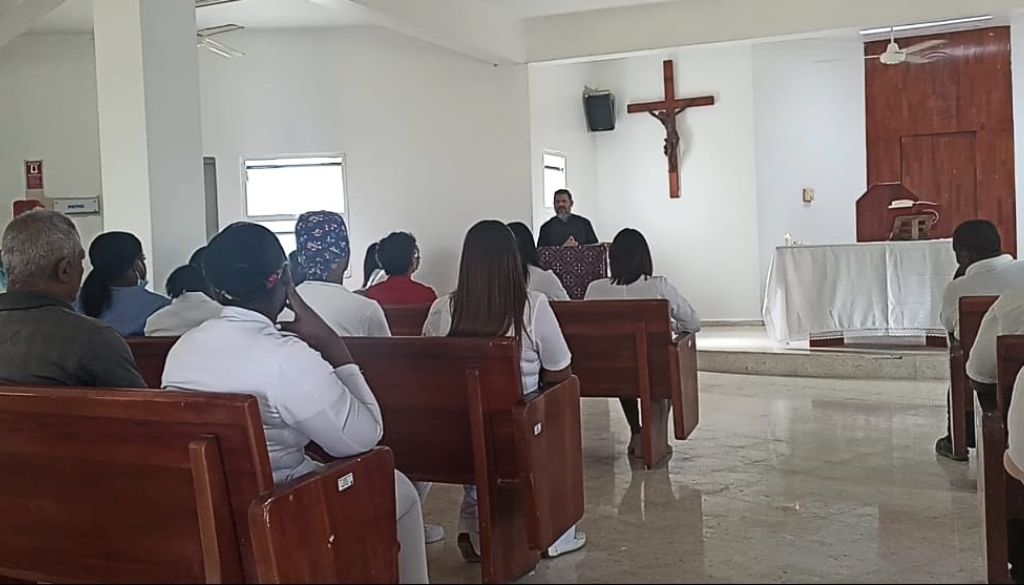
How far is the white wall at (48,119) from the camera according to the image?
731cm

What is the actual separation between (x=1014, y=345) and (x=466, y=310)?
1.37 m

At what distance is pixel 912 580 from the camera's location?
27.6 inches

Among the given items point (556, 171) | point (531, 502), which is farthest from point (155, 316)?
point (556, 171)

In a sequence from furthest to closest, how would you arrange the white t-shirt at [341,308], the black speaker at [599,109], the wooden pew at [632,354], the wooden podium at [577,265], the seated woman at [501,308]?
the black speaker at [599,109] < the wooden podium at [577,265] < the wooden pew at [632,354] < the white t-shirt at [341,308] < the seated woman at [501,308]

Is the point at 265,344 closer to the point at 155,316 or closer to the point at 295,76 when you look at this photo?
the point at 155,316

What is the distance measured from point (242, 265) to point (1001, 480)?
6.18ft

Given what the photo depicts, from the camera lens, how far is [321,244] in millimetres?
3115

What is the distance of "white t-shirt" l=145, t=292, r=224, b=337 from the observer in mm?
3100

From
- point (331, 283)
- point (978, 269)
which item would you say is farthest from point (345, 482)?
point (978, 269)

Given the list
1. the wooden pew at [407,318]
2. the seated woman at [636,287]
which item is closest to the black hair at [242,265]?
the wooden pew at [407,318]

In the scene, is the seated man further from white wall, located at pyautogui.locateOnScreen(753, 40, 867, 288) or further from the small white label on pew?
white wall, located at pyautogui.locateOnScreen(753, 40, 867, 288)

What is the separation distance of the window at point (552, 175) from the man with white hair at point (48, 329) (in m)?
6.43

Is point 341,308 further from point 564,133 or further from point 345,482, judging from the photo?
point 564,133

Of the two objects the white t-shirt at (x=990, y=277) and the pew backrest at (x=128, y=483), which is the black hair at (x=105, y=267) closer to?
the pew backrest at (x=128, y=483)
